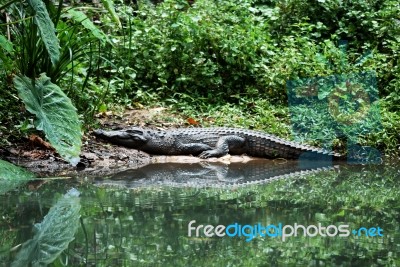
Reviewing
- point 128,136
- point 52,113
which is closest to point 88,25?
point 128,136

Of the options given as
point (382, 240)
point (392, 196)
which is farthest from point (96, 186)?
point (382, 240)

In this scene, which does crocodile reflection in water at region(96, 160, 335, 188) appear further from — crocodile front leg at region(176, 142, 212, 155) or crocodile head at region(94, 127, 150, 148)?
crocodile head at region(94, 127, 150, 148)

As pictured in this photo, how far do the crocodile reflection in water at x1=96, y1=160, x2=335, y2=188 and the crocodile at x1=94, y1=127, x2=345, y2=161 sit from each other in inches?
6.3

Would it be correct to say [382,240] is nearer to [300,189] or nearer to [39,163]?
[300,189]

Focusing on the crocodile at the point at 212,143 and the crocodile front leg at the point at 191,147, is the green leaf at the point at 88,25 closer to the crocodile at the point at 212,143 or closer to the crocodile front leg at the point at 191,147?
the crocodile at the point at 212,143

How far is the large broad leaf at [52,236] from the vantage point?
10.0 ft

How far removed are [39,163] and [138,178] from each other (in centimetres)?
103

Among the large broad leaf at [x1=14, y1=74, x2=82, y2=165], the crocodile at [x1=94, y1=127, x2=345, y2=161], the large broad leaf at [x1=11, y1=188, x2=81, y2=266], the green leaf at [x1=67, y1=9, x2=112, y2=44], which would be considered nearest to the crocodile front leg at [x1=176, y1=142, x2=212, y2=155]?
the crocodile at [x1=94, y1=127, x2=345, y2=161]

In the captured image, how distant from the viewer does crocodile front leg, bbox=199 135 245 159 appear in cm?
779

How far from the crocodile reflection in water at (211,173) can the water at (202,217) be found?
25mm

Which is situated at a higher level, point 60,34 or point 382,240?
point 60,34

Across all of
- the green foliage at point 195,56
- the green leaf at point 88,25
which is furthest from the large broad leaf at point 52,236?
the green foliage at point 195,56

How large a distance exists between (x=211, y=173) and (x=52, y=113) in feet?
5.43

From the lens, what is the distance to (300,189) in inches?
209
